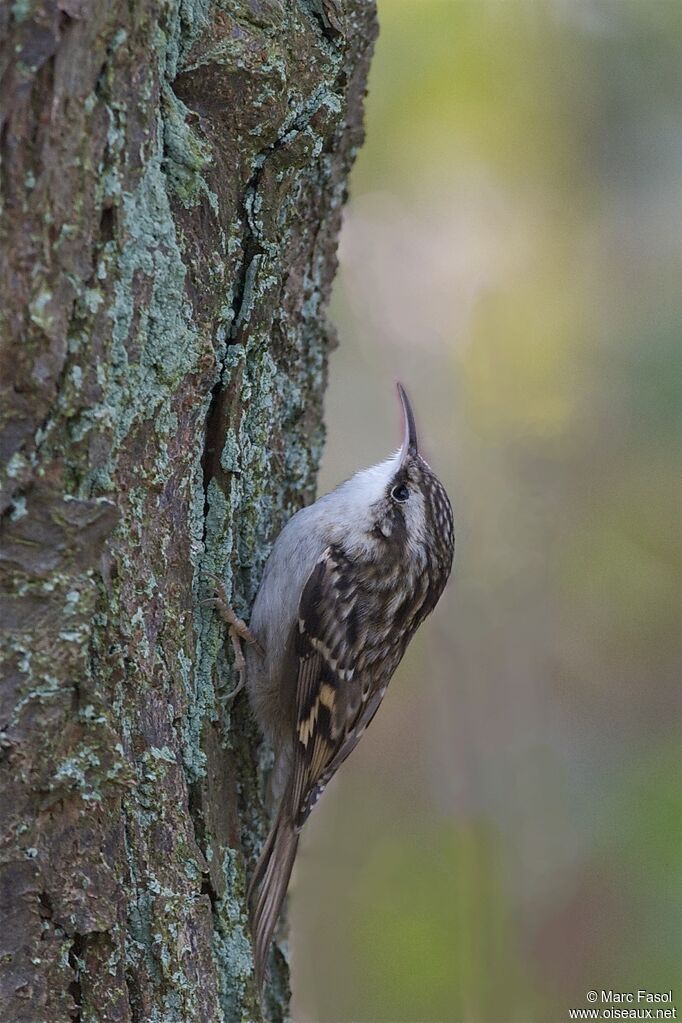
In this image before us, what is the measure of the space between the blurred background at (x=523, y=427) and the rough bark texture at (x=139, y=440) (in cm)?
184

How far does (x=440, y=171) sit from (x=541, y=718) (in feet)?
7.08

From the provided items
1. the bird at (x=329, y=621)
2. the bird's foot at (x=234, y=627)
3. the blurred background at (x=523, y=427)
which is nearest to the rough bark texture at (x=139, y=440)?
the bird's foot at (x=234, y=627)

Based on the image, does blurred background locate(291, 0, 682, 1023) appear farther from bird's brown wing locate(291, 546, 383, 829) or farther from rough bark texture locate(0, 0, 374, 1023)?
rough bark texture locate(0, 0, 374, 1023)

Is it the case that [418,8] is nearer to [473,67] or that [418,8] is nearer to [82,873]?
[473,67]

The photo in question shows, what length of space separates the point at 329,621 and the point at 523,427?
1.81 meters

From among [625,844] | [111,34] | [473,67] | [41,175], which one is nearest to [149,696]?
[41,175]

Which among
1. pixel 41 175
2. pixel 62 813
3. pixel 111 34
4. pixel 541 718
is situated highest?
pixel 111 34

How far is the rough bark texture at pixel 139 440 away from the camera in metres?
1.35

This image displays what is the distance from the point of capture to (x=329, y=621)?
8.11 ft

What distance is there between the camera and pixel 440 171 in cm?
397

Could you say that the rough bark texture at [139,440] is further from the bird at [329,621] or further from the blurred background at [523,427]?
the blurred background at [523,427]

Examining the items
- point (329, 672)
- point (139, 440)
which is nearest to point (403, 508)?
point (329, 672)

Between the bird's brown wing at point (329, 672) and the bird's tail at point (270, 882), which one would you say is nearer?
the bird's tail at point (270, 882)

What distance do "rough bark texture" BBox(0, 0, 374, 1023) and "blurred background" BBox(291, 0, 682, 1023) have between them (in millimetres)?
1839
